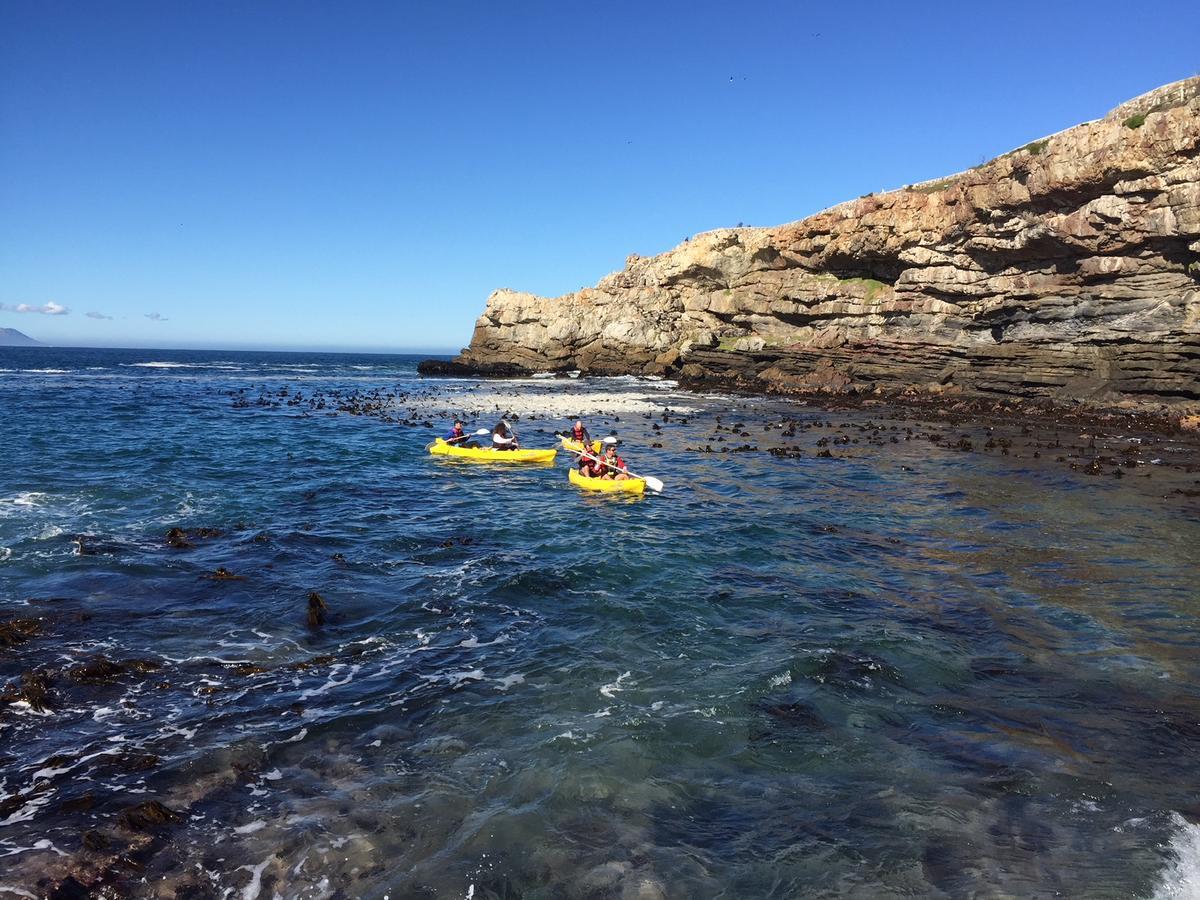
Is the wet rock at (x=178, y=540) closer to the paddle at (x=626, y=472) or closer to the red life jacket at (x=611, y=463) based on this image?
the paddle at (x=626, y=472)

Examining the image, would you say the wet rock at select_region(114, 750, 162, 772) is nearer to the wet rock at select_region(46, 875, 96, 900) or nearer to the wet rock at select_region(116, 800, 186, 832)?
the wet rock at select_region(116, 800, 186, 832)

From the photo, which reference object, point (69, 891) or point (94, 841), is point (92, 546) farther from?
point (69, 891)

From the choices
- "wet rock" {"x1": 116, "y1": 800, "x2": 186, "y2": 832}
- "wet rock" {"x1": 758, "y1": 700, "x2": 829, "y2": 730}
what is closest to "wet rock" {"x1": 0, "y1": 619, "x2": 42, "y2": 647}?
"wet rock" {"x1": 116, "y1": 800, "x2": 186, "y2": 832}

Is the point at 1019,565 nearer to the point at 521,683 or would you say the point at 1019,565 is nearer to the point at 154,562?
the point at 521,683

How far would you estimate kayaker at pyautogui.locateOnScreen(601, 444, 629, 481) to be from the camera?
2103 centimetres

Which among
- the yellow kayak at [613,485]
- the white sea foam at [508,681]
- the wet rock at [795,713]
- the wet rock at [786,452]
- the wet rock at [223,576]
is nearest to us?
the wet rock at [795,713]

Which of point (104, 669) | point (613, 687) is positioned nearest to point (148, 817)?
point (104, 669)

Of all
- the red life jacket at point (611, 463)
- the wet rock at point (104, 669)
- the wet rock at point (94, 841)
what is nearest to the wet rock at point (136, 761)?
the wet rock at point (94, 841)

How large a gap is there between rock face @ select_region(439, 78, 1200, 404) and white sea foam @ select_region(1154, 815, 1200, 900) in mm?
35070

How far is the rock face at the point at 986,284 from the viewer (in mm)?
34000

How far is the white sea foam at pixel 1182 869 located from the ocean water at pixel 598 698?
3 centimetres

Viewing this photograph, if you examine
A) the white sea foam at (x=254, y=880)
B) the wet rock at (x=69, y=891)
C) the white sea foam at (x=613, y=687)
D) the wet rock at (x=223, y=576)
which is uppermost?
the wet rock at (x=223, y=576)

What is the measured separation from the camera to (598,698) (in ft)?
28.1

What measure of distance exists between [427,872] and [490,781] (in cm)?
127
